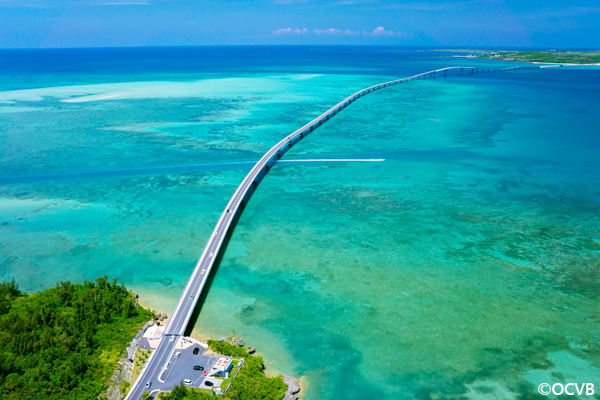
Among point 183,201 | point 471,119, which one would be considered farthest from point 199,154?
point 471,119

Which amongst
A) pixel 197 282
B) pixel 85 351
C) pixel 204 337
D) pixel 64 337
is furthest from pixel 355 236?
pixel 64 337

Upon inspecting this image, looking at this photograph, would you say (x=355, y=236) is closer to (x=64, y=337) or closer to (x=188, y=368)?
(x=188, y=368)

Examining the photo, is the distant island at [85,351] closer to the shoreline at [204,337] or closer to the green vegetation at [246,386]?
the green vegetation at [246,386]

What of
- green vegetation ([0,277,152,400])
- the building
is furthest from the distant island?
the building

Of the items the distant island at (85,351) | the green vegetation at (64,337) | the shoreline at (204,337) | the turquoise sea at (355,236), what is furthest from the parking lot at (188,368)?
the turquoise sea at (355,236)

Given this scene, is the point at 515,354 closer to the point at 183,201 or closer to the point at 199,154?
the point at 183,201

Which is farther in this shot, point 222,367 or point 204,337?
point 204,337
